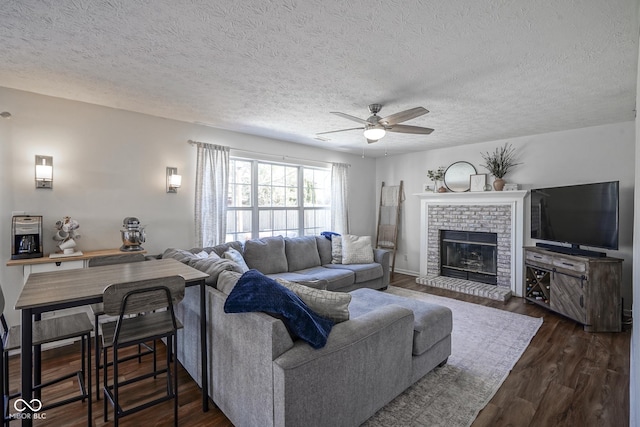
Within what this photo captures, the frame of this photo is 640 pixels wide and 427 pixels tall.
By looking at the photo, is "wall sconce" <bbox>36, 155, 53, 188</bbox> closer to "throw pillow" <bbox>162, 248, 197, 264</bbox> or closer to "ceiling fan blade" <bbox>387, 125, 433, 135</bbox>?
"throw pillow" <bbox>162, 248, 197, 264</bbox>

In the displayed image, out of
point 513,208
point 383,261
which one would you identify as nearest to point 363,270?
point 383,261

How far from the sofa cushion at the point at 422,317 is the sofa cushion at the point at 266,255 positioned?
1.52m

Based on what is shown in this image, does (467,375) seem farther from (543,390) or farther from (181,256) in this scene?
(181,256)

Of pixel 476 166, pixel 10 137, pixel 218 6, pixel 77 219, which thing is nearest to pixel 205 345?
pixel 218 6

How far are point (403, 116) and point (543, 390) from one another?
2504mm

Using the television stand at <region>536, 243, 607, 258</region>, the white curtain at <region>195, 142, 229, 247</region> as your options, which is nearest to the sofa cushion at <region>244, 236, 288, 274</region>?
the white curtain at <region>195, 142, 229, 247</region>

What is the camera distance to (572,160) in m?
4.36

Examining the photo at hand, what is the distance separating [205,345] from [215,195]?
250cm

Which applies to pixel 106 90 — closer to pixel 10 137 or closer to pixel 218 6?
pixel 10 137

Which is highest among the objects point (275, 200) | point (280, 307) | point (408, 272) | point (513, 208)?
point (275, 200)

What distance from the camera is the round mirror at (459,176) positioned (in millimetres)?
5371

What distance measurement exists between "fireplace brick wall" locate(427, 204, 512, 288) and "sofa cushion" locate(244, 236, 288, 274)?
117 inches

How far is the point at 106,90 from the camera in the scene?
293 cm

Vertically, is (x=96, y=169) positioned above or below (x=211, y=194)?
above
